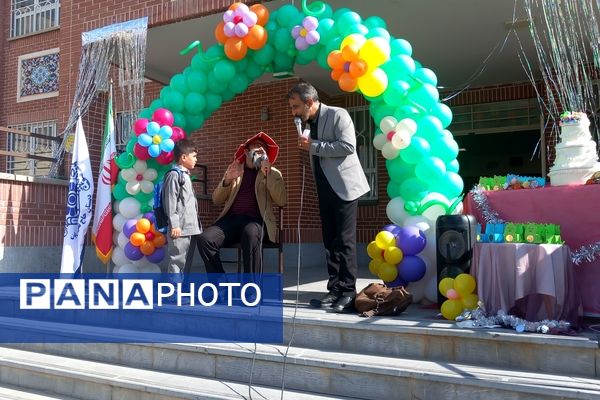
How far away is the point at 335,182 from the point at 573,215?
1751mm

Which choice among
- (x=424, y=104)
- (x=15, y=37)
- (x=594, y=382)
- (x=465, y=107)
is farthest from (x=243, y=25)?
(x=15, y=37)

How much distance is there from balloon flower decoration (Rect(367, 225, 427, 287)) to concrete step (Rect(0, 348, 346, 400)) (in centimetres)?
143

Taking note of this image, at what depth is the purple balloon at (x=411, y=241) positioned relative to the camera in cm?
430

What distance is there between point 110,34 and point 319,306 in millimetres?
4765

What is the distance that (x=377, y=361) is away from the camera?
3.33 meters

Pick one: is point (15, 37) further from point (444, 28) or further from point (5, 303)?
point (444, 28)

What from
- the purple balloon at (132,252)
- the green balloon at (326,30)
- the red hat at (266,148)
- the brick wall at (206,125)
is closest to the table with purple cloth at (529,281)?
the red hat at (266,148)

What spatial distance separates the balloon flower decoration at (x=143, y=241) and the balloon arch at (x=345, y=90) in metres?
0.01

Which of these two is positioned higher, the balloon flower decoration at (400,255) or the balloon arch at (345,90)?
the balloon arch at (345,90)

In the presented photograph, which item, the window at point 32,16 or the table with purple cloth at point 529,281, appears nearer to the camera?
the table with purple cloth at point 529,281

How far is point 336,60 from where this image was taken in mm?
4656

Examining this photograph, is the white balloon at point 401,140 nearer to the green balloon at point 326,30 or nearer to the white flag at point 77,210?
the green balloon at point 326,30

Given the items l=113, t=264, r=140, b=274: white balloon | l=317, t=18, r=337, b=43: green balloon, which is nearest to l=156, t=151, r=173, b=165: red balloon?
l=113, t=264, r=140, b=274: white balloon

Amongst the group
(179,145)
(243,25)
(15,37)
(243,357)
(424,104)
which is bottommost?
A: (243,357)
